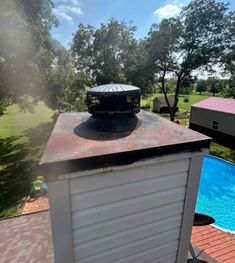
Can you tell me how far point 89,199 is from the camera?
6.36 ft

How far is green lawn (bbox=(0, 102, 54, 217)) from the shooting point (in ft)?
26.5

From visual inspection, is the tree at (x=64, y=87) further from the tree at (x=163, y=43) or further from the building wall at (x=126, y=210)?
the building wall at (x=126, y=210)

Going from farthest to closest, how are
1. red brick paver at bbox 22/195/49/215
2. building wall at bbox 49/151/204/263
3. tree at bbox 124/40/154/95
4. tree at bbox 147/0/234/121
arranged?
tree at bbox 124/40/154/95
tree at bbox 147/0/234/121
red brick paver at bbox 22/195/49/215
building wall at bbox 49/151/204/263

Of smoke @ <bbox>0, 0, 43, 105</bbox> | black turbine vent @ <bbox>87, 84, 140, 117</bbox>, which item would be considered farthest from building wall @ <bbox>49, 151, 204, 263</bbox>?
smoke @ <bbox>0, 0, 43, 105</bbox>

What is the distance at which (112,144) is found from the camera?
2059 millimetres

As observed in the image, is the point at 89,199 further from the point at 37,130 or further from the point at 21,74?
the point at 37,130

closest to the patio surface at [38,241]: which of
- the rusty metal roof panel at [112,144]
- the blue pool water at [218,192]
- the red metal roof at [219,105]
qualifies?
the blue pool water at [218,192]

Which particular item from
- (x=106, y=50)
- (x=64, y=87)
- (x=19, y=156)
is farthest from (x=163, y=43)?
(x=19, y=156)

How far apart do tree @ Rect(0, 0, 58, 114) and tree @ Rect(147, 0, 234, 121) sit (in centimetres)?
924

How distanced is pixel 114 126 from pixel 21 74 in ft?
29.7

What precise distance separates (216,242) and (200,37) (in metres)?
15.2

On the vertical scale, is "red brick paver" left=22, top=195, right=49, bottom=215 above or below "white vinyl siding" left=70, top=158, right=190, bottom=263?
below

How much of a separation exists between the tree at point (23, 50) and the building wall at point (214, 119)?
13430 millimetres

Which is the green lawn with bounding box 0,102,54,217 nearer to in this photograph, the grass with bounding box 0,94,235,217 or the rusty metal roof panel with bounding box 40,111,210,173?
the grass with bounding box 0,94,235,217
